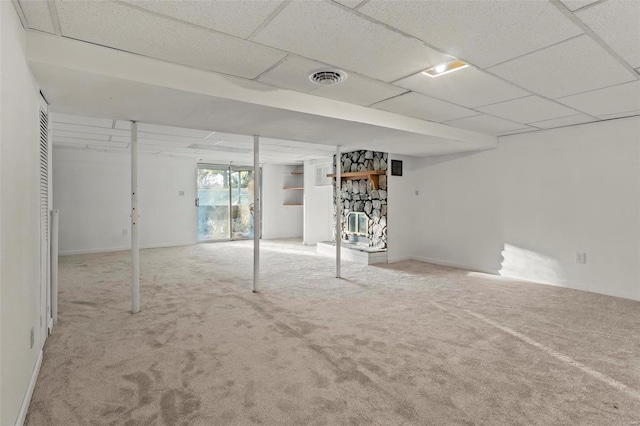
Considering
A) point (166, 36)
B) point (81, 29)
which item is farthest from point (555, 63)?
point (81, 29)

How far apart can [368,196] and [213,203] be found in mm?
4353

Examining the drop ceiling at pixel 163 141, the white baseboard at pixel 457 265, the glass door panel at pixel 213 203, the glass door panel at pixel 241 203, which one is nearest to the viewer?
the drop ceiling at pixel 163 141

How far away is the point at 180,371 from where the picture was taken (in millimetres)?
2336

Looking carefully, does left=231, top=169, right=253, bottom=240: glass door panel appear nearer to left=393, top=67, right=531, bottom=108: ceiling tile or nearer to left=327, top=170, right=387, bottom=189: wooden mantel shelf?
left=327, top=170, right=387, bottom=189: wooden mantel shelf

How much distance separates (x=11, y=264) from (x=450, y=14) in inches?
98.6

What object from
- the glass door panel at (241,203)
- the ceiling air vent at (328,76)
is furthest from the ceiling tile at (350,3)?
the glass door panel at (241,203)

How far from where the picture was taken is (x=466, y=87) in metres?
2.98

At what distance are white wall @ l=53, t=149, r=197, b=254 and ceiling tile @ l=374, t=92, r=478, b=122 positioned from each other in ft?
20.2

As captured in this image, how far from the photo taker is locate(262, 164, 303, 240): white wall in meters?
9.62

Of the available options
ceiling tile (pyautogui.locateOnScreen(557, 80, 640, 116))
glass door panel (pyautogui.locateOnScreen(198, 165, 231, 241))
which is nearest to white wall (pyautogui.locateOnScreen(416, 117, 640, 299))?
ceiling tile (pyautogui.locateOnScreen(557, 80, 640, 116))

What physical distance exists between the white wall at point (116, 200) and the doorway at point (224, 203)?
33cm

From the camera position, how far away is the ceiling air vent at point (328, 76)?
2.60 meters

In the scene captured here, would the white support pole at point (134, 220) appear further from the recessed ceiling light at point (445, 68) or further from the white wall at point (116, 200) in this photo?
the white wall at point (116, 200)

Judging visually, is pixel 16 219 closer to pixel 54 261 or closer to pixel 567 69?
pixel 54 261
